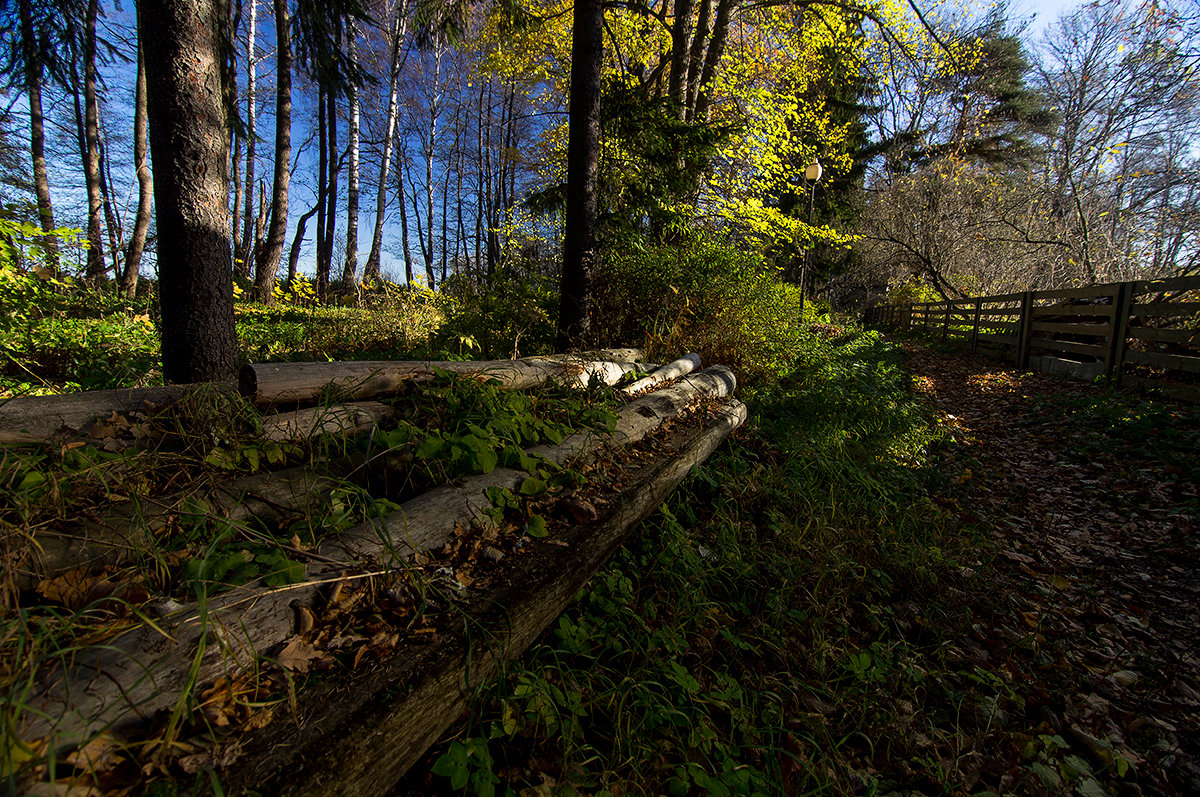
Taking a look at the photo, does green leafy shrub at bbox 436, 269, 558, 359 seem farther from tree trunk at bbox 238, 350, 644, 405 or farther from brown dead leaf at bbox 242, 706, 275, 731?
brown dead leaf at bbox 242, 706, 275, 731

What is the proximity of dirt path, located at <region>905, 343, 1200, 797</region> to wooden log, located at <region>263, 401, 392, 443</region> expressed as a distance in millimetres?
3060

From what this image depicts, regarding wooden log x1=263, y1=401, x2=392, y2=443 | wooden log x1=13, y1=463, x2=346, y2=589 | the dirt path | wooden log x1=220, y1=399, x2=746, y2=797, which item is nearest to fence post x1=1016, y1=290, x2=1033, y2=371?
the dirt path

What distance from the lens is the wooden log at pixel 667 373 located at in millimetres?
4516

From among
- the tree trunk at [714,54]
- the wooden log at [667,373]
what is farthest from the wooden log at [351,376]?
the tree trunk at [714,54]

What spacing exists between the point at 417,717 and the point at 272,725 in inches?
14.0

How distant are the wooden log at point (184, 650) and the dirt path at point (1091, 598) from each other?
2394 millimetres

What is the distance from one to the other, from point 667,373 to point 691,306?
181cm

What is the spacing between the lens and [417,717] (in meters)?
1.36

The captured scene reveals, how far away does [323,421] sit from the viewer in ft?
7.95

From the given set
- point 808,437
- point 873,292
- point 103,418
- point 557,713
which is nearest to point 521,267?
point 808,437

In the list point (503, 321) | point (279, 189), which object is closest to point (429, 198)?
point (279, 189)

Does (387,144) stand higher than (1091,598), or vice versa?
(387,144)

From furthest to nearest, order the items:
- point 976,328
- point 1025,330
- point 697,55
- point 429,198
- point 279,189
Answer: point 429,198 → point 279,189 → point 976,328 → point 1025,330 → point 697,55

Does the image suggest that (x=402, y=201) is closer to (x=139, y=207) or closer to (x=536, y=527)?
(x=139, y=207)
